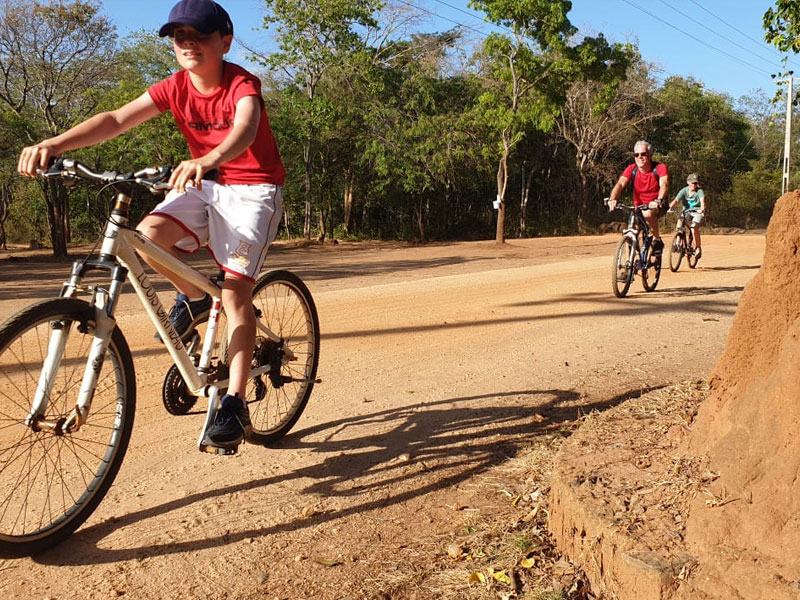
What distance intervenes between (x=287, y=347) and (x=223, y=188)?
109cm

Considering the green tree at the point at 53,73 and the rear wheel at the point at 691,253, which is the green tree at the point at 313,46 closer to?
the green tree at the point at 53,73

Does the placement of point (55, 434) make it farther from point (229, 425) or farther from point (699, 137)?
point (699, 137)

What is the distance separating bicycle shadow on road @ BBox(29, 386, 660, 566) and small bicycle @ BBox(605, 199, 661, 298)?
198 inches

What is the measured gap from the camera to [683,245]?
1377 centimetres

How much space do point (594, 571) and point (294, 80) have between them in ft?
90.1

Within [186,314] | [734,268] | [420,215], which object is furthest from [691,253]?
[420,215]

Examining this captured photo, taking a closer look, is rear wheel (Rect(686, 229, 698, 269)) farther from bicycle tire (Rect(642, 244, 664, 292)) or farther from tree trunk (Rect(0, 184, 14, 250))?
tree trunk (Rect(0, 184, 14, 250))

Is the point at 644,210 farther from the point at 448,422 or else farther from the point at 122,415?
the point at 122,415

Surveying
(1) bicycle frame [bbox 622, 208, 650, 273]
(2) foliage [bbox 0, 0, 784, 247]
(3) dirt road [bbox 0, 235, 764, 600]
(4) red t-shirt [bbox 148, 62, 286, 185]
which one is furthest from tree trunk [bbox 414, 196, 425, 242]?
(4) red t-shirt [bbox 148, 62, 286, 185]

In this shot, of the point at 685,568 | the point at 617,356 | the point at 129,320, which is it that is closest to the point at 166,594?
the point at 685,568

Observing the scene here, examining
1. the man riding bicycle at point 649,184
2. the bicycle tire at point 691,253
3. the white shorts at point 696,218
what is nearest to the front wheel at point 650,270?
the man riding bicycle at point 649,184

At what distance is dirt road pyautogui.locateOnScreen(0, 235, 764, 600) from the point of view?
9.31 feet

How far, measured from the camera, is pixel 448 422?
457cm

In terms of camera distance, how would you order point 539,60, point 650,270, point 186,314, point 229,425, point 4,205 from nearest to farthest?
point 229,425
point 186,314
point 650,270
point 539,60
point 4,205
